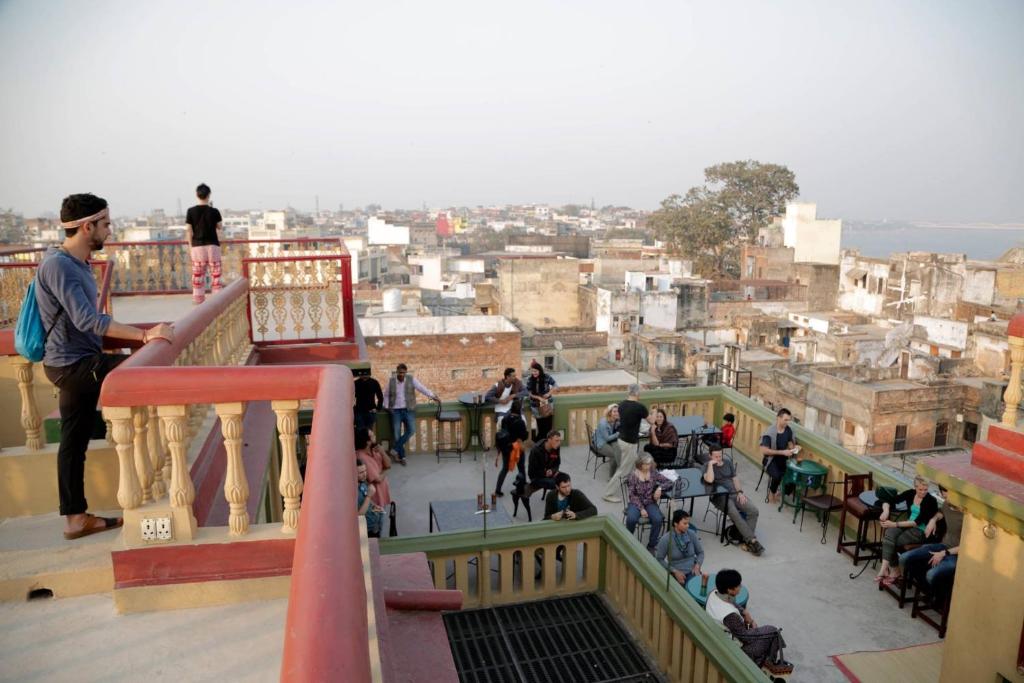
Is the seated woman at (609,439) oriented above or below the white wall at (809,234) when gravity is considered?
below

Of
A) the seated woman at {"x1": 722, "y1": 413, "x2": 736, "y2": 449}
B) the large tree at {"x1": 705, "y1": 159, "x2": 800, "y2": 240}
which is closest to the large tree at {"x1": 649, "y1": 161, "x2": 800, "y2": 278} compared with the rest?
the large tree at {"x1": 705, "y1": 159, "x2": 800, "y2": 240}

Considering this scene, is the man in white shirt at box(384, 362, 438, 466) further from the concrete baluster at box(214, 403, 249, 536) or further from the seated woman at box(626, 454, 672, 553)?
the concrete baluster at box(214, 403, 249, 536)

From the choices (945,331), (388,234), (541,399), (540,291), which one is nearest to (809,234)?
(945,331)

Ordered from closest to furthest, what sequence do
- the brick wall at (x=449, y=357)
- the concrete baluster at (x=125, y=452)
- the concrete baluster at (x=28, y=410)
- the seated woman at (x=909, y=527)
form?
1. the concrete baluster at (x=125, y=452)
2. the concrete baluster at (x=28, y=410)
3. the seated woman at (x=909, y=527)
4. the brick wall at (x=449, y=357)

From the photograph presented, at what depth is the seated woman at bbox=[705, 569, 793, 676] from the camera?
19.3 feet

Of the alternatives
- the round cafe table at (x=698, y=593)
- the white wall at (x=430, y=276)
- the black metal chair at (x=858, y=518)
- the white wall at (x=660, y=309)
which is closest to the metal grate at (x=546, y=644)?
the round cafe table at (x=698, y=593)

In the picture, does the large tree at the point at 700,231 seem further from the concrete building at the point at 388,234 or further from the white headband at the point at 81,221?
the white headband at the point at 81,221

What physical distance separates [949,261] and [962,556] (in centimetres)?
5471

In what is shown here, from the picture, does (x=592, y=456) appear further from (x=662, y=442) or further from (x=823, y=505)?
(x=823, y=505)

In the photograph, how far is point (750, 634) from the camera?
5863 mm

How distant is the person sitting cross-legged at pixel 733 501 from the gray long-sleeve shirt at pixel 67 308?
6.63 metres

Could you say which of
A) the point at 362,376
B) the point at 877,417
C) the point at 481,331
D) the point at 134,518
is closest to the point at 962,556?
the point at 134,518

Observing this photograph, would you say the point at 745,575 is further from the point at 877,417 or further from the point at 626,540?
the point at 877,417

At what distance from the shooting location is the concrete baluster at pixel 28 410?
4.20 metres
